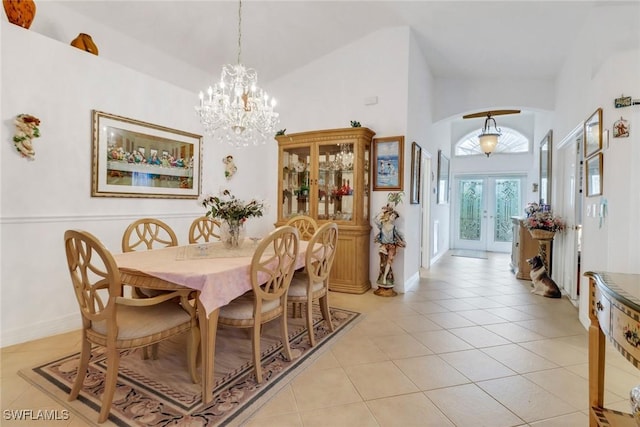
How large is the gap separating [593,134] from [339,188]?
2.61 metres

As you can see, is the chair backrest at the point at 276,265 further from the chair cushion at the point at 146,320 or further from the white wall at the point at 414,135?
the white wall at the point at 414,135

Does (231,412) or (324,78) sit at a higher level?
(324,78)

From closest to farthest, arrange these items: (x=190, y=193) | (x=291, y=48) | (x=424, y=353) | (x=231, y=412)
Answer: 1. (x=231, y=412)
2. (x=424, y=353)
3. (x=190, y=193)
4. (x=291, y=48)

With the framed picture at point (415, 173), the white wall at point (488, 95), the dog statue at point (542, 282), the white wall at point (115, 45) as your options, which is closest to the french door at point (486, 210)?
the white wall at point (488, 95)

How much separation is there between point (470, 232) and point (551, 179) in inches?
137

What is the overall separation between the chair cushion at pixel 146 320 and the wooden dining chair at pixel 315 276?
2.86 feet

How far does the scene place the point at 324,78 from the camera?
4.48m

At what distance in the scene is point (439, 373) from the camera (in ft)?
7.00

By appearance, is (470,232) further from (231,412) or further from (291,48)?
(231,412)

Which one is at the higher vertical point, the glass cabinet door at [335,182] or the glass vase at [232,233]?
the glass cabinet door at [335,182]

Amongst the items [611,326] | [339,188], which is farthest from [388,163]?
[611,326]

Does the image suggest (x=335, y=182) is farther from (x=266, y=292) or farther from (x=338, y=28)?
(x=266, y=292)

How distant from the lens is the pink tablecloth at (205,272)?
1708 mm

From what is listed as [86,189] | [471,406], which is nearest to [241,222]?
[86,189]
